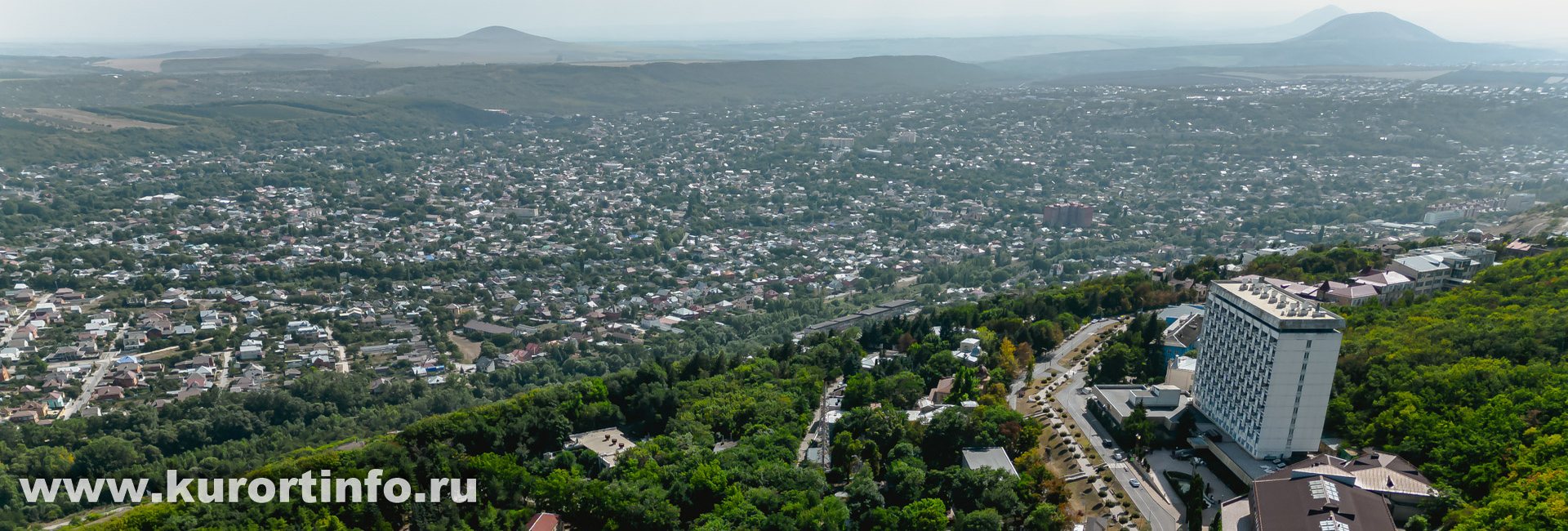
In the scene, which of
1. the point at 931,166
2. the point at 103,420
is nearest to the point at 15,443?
the point at 103,420

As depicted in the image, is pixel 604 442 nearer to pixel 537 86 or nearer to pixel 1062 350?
pixel 1062 350

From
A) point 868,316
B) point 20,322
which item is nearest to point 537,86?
point 20,322

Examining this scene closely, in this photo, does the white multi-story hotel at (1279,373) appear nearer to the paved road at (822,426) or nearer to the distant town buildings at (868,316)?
the paved road at (822,426)

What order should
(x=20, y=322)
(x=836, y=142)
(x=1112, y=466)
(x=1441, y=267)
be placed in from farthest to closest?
(x=836, y=142) → (x=20, y=322) → (x=1441, y=267) → (x=1112, y=466)

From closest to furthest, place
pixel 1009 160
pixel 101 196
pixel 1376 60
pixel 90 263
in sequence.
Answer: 1. pixel 90 263
2. pixel 101 196
3. pixel 1009 160
4. pixel 1376 60

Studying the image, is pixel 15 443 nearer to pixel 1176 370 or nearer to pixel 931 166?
pixel 1176 370

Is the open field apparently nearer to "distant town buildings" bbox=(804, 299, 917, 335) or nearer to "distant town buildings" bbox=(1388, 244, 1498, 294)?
"distant town buildings" bbox=(804, 299, 917, 335)

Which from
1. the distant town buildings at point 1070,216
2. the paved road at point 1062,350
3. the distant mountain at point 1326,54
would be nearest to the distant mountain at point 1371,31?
the distant mountain at point 1326,54
